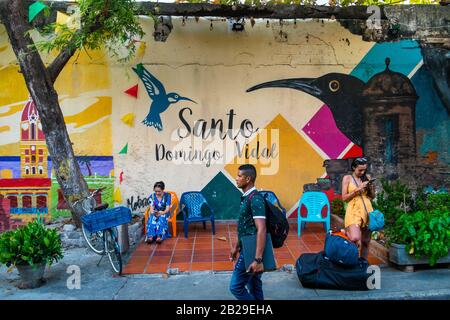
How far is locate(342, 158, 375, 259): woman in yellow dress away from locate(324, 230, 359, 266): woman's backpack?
0.97 feet

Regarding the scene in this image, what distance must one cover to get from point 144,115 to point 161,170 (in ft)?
3.92

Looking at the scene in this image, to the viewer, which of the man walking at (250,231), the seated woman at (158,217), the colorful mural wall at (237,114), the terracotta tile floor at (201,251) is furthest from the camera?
the colorful mural wall at (237,114)

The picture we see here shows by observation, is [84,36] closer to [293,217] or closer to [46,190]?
[46,190]

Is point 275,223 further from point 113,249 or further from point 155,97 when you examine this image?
point 155,97

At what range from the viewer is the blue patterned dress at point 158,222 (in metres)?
7.53

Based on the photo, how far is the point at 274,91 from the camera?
883 cm

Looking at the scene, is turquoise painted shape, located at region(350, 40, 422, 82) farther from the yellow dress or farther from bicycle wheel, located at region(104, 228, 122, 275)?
bicycle wheel, located at region(104, 228, 122, 275)

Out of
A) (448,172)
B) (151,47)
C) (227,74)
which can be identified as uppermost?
(151,47)

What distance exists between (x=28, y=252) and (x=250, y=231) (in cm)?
306

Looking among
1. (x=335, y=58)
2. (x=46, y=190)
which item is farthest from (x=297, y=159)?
(x=46, y=190)

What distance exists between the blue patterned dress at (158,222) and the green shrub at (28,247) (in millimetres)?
2140

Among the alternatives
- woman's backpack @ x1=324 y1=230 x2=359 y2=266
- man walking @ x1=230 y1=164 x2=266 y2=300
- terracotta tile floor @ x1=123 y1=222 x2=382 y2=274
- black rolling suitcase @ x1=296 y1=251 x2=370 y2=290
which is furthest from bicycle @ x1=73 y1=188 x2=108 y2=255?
woman's backpack @ x1=324 y1=230 x2=359 y2=266

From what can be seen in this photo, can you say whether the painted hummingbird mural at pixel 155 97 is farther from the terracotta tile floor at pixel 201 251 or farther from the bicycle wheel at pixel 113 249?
the bicycle wheel at pixel 113 249

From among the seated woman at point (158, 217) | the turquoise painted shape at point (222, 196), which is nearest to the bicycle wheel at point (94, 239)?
the seated woman at point (158, 217)
